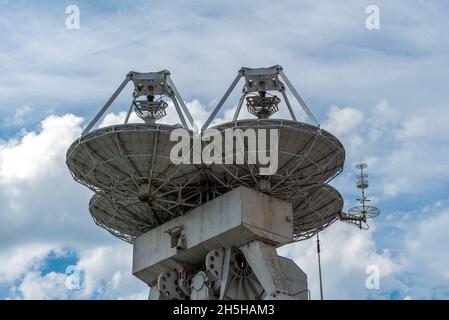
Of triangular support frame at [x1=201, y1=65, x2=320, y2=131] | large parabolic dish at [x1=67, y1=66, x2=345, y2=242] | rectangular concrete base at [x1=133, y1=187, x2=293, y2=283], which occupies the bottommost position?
rectangular concrete base at [x1=133, y1=187, x2=293, y2=283]

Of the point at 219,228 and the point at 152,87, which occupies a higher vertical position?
the point at 152,87

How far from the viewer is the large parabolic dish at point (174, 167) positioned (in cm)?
5238

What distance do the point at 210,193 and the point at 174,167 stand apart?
434cm

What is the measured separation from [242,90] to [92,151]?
38.9 feet

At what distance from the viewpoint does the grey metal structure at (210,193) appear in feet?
173

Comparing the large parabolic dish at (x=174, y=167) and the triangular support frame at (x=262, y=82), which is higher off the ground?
the triangular support frame at (x=262, y=82)

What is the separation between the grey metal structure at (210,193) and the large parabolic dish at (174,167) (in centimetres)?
7

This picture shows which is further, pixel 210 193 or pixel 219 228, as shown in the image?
pixel 210 193

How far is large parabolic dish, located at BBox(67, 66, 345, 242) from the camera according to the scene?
2062 inches

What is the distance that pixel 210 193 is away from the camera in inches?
2253

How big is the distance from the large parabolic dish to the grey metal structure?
70 millimetres

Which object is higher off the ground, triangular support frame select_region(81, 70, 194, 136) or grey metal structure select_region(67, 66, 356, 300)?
triangular support frame select_region(81, 70, 194, 136)

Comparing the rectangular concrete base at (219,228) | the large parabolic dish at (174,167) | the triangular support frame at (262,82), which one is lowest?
the rectangular concrete base at (219,228)
